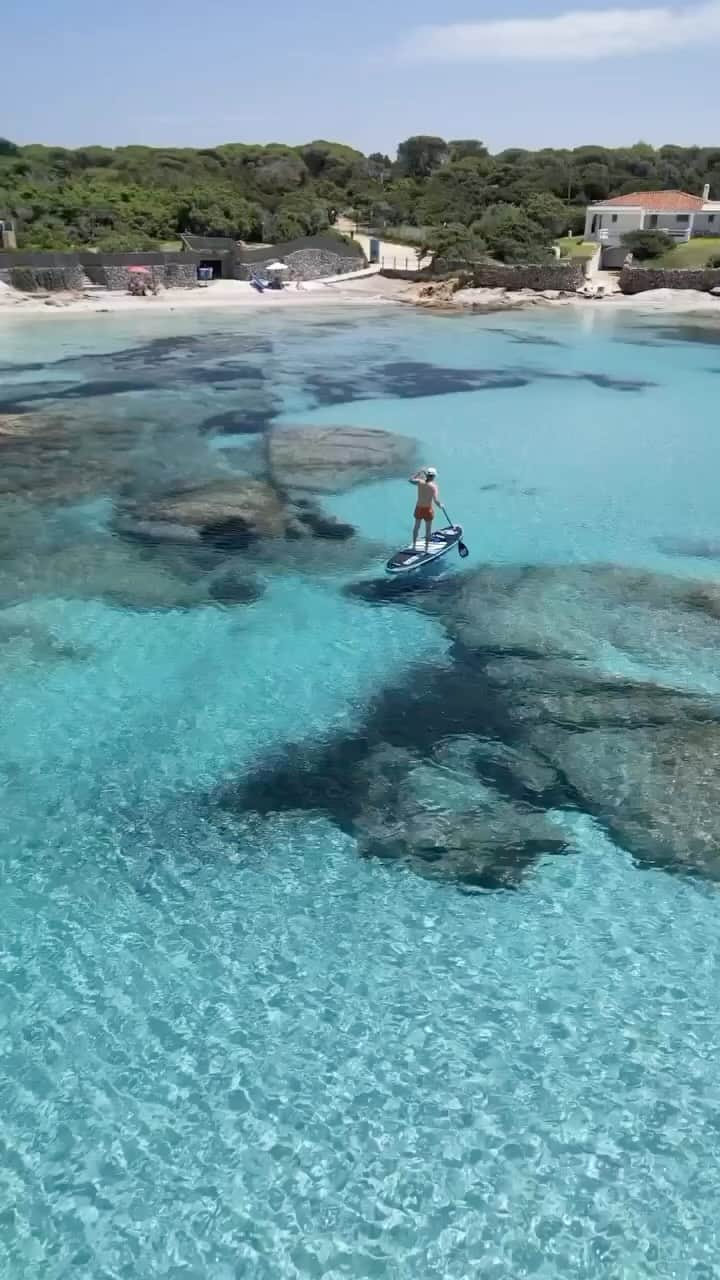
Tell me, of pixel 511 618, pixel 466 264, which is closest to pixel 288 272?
pixel 466 264

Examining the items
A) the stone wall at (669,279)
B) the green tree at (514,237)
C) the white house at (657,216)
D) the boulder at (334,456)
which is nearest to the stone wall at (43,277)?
the green tree at (514,237)

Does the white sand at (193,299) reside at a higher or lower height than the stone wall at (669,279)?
lower

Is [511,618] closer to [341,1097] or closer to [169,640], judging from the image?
[169,640]

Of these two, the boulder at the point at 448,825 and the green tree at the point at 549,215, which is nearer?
the boulder at the point at 448,825

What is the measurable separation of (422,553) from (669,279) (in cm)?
5587

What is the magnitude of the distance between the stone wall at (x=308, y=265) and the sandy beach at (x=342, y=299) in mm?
1127

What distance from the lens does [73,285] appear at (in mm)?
58781

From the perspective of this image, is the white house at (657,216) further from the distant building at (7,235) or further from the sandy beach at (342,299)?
the distant building at (7,235)

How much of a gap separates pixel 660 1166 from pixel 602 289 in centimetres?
6650

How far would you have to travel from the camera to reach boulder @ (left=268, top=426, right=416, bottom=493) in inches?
912

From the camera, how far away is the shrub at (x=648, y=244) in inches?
2692

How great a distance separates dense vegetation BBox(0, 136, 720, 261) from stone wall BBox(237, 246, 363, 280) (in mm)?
5329

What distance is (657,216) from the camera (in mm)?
75312

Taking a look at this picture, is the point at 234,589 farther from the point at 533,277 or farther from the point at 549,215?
the point at 549,215
